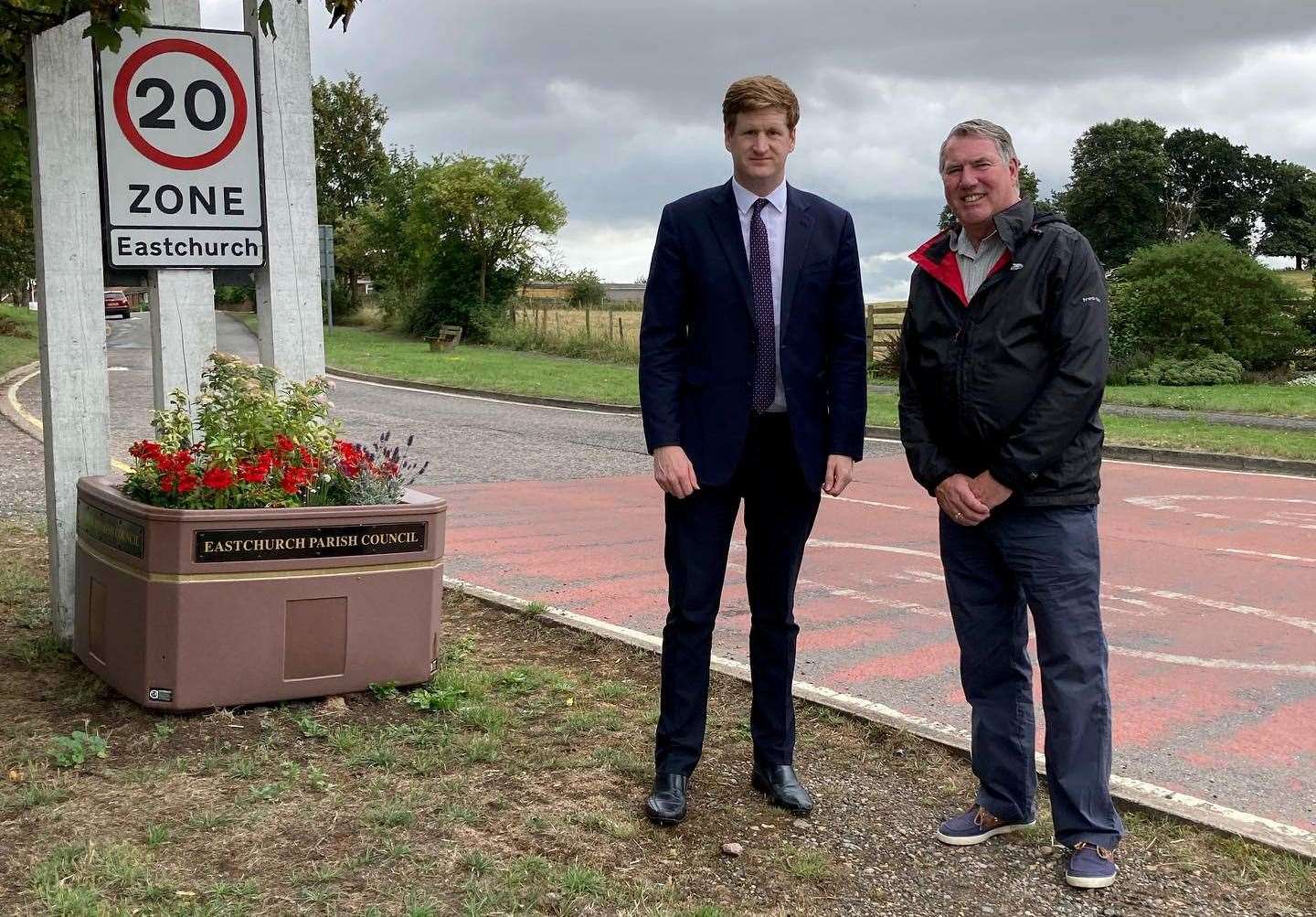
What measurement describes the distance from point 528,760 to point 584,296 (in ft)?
149

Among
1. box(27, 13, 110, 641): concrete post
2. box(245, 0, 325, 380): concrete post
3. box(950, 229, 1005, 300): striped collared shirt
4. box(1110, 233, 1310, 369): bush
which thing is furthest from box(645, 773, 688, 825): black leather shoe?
box(1110, 233, 1310, 369): bush

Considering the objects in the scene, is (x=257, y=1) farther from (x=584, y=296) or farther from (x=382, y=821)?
(x=584, y=296)

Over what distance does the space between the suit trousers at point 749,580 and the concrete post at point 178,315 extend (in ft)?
8.65

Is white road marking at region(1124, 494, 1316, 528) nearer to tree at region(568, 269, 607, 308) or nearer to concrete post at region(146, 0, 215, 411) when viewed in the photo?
concrete post at region(146, 0, 215, 411)

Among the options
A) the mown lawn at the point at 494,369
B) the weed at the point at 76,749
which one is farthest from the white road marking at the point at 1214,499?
the mown lawn at the point at 494,369

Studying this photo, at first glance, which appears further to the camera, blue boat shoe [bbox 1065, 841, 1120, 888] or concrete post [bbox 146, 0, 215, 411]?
concrete post [bbox 146, 0, 215, 411]

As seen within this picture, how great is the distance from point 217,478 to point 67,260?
138 centimetres

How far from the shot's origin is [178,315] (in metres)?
5.77

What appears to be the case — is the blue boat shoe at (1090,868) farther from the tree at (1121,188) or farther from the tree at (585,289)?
the tree at (1121,188)

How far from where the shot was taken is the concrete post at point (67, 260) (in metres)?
5.45

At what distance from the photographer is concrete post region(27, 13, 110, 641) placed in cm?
545

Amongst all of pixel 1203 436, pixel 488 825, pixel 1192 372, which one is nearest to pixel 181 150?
pixel 488 825

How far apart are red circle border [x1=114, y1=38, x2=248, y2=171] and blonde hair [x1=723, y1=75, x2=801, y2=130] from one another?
2.63 m

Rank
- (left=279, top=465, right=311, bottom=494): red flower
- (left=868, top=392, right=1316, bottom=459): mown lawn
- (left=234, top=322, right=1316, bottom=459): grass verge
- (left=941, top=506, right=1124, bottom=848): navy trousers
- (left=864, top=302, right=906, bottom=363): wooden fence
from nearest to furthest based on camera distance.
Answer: (left=941, top=506, right=1124, bottom=848): navy trousers
(left=279, top=465, right=311, bottom=494): red flower
(left=868, top=392, right=1316, bottom=459): mown lawn
(left=234, top=322, right=1316, bottom=459): grass verge
(left=864, top=302, right=906, bottom=363): wooden fence
